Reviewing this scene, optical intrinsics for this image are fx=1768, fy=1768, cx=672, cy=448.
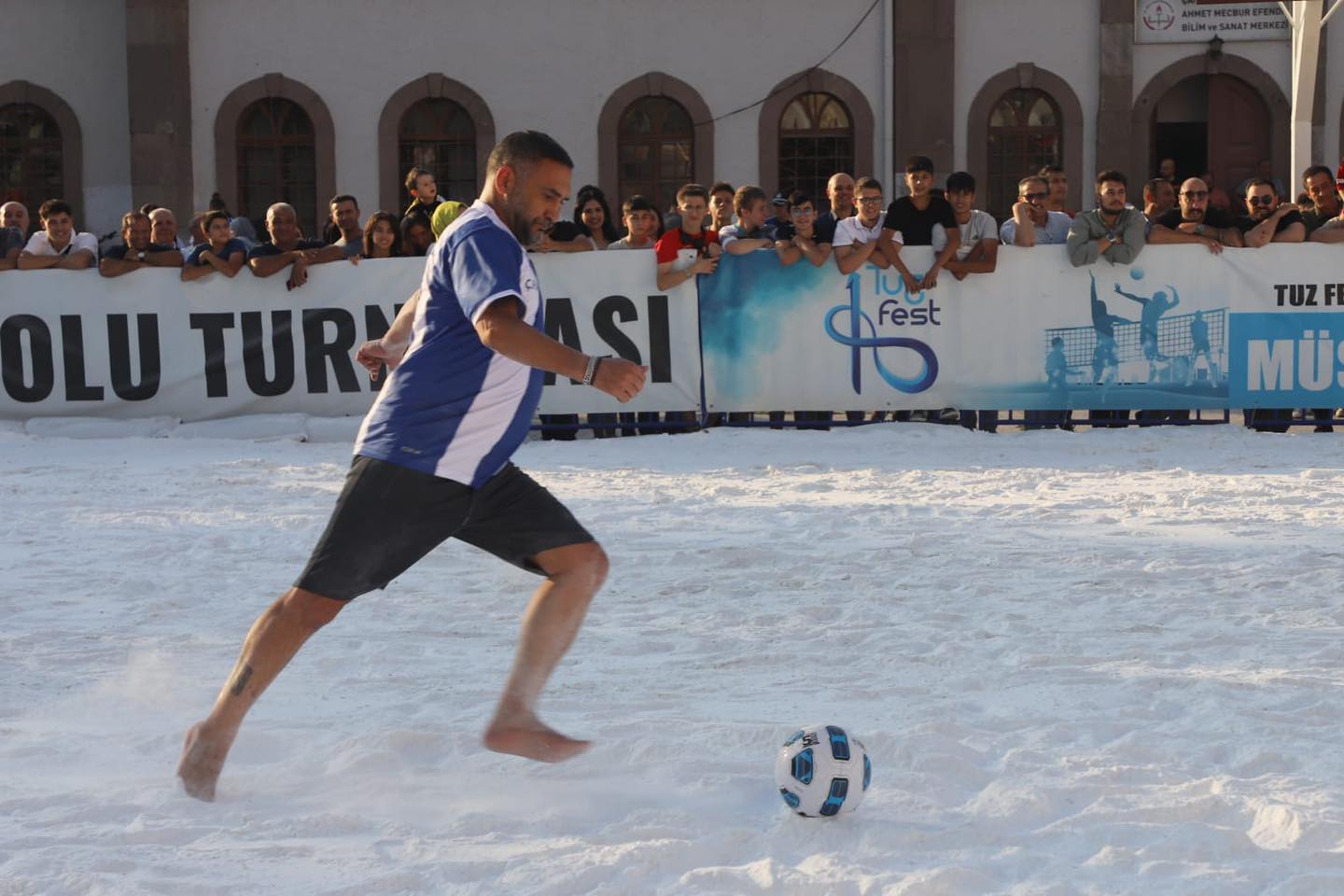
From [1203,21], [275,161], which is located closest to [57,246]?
[275,161]

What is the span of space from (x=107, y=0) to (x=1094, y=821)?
20824mm

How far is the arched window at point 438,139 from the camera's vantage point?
22547mm

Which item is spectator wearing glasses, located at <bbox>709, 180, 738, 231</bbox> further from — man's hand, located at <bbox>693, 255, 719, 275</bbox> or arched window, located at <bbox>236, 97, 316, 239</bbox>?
arched window, located at <bbox>236, 97, 316, 239</bbox>

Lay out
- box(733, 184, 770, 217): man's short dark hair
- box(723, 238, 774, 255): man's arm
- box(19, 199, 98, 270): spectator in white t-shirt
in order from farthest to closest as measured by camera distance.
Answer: box(19, 199, 98, 270): spectator in white t-shirt < box(733, 184, 770, 217): man's short dark hair < box(723, 238, 774, 255): man's arm

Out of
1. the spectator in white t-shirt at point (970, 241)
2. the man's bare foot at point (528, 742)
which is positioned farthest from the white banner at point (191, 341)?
the man's bare foot at point (528, 742)

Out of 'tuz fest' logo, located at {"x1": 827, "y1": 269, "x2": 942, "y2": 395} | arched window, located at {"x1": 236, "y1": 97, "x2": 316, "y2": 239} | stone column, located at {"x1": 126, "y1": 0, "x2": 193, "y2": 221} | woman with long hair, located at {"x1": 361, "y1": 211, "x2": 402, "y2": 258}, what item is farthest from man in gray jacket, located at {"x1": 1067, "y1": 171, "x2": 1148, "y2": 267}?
stone column, located at {"x1": 126, "y1": 0, "x2": 193, "y2": 221}

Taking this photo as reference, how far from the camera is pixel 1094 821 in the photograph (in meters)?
4.19

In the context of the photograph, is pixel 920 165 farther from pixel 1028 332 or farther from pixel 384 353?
pixel 384 353

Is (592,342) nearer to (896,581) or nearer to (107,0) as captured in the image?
(896,581)

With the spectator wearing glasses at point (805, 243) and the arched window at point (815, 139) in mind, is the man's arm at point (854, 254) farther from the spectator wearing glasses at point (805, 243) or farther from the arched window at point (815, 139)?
the arched window at point (815, 139)

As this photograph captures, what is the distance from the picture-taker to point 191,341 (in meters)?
12.9

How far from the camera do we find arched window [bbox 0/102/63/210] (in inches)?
893

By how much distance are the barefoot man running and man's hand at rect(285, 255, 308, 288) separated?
8367 mm

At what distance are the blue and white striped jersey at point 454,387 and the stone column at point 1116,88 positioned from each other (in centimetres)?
1872
